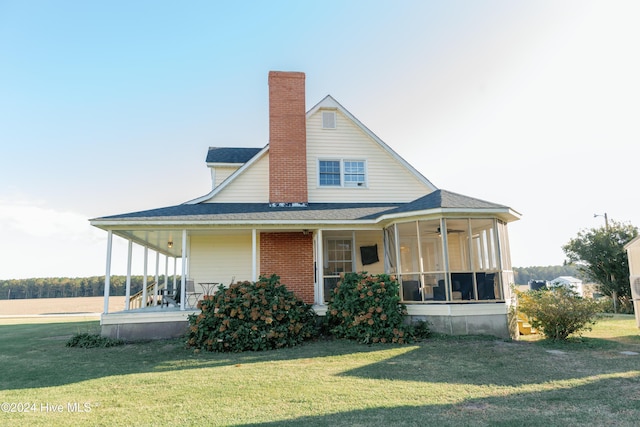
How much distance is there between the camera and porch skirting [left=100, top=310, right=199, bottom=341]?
34.3 feet

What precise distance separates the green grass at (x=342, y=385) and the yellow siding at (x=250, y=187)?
19.7ft

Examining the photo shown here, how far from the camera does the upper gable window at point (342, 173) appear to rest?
14.4 meters

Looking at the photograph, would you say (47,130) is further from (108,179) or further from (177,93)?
(177,93)

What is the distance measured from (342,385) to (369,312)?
162 inches

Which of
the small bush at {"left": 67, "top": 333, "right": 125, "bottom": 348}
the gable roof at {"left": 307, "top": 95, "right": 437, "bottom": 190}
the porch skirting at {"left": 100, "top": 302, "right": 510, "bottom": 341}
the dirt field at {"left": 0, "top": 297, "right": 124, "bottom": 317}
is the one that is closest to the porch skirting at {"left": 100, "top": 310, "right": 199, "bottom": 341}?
the porch skirting at {"left": 100, "top": 302, "right": 510, "bottom": 341}

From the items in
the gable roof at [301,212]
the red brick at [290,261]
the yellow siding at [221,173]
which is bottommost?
the red brick at [290,261]

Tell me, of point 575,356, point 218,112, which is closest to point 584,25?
point 575,356

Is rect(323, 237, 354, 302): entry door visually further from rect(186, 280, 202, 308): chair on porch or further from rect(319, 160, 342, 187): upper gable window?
rect(186, 280, 202, 308): chair on porch

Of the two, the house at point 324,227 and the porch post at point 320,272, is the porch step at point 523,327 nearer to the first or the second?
the house at point 324,227

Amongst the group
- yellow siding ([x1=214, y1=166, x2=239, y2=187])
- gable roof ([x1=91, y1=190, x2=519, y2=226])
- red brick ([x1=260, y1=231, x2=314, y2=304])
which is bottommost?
red brick ([x1=260, y1=231, x2=314, y2=304])

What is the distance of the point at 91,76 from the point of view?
14.1 m

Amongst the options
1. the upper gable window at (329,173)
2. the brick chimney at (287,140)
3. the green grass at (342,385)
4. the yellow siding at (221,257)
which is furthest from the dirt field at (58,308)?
the green grass at (342,385)

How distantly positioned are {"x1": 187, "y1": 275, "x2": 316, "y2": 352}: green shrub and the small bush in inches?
84.2

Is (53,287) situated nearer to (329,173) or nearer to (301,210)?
(329,173)
